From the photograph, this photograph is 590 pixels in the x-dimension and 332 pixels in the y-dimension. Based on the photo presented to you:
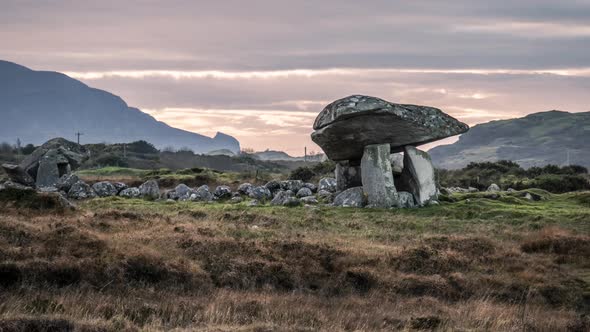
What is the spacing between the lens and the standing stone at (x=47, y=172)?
42.4 meters

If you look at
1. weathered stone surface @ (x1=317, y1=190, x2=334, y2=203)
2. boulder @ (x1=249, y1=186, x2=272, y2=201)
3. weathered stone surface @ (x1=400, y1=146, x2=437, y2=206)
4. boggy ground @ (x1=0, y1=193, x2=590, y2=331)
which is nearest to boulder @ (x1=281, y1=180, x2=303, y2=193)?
boulder @ (x1=249, y1=186, x2=272, y2=201)

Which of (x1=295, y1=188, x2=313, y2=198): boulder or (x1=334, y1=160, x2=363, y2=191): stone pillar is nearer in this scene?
(x1=334, y1=160, x2=363, y2=191): stone pillar

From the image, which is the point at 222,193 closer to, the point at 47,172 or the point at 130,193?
the point at 130,193

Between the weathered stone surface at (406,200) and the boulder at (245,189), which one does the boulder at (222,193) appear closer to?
the boulder at (245,189)

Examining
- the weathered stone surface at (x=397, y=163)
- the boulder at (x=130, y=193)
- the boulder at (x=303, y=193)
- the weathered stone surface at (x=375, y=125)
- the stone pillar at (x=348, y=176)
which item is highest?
the weathered stone surface at (x=375, y=125)

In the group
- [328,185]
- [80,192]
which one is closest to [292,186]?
[328,185]

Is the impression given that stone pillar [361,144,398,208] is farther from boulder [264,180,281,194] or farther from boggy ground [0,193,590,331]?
boulder [264,180,281,194]

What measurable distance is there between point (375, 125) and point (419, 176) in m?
3.21

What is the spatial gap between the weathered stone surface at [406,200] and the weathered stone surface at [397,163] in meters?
2.11

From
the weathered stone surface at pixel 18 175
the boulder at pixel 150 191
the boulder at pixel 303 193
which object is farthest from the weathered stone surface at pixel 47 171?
A: the boulder at pixel 303 193

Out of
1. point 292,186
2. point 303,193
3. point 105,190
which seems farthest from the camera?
point 292,186

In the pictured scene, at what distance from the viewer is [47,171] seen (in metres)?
43.0

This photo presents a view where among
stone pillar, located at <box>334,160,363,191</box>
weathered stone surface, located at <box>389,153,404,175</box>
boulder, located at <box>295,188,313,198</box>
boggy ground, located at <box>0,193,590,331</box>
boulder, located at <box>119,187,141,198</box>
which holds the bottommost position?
boggy ground, located at <box>0,193,590,331</box>

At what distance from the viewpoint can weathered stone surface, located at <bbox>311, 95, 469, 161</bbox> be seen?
3031cm
